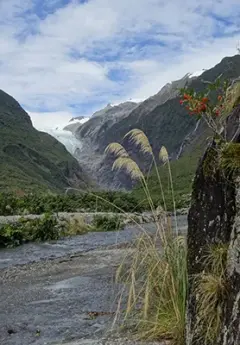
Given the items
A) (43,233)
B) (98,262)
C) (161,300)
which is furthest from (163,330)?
(43,233)

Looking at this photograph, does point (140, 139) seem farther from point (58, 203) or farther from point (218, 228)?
point (58, 203)

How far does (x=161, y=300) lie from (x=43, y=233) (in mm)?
20827

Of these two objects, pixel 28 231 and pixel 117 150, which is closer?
pixel 117 150

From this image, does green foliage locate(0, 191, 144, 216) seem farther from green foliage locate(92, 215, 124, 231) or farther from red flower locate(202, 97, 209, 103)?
red flower locate(202, 97, 209, 103)

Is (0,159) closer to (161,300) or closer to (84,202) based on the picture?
(84,202)

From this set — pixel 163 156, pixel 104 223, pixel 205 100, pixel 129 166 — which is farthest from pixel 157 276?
pixel 104 223

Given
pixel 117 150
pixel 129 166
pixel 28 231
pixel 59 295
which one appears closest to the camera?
pixel 129 166

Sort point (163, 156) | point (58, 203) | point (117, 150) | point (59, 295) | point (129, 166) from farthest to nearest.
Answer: point (58, 203)
point (59, 295)
point (163, 156)
point (117, 150)
point (129, 166)

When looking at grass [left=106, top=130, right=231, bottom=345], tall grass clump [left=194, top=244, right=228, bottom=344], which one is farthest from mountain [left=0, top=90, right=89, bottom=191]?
tall grass clump [left=194, top=244, right=228, bottom=344]

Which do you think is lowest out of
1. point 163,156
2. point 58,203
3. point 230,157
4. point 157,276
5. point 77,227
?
point 77,227

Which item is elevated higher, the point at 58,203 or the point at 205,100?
Result: the point at 205,100

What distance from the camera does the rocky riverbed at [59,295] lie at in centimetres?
915

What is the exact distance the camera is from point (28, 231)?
26.8 m

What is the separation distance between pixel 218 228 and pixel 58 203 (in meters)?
35.8
